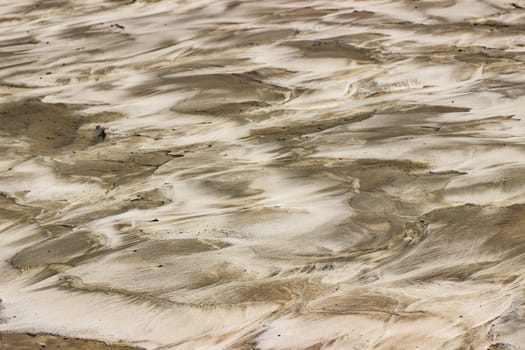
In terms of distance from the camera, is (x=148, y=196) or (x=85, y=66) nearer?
(x=148, y=196)

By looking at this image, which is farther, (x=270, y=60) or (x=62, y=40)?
(x=62, y=40)

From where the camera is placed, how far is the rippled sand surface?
4.03 metres

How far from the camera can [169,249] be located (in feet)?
15.8

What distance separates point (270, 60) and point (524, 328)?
5.35 m

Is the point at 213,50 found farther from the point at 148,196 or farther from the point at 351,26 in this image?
the point at 148,196

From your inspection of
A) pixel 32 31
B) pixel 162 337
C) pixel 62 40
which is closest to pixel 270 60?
pixel 62 40

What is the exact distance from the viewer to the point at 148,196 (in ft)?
18.7

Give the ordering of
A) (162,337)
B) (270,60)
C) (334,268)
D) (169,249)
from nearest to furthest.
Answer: (162,337), (334,268), (169,249), (270,60)

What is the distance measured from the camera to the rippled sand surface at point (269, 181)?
4027 millimetres

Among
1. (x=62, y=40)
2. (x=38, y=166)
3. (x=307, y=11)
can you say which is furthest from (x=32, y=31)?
(x=38, y=166)

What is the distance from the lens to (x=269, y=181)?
5.74 m

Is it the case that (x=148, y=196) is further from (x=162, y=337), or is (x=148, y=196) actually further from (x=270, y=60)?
(x=270, y=60)

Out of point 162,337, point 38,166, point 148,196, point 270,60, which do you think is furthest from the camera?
point 270,60

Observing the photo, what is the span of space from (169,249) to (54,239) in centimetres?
67
